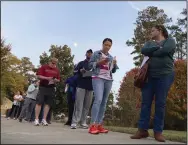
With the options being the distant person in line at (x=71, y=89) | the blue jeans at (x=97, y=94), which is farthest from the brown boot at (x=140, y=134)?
the distant person in line at (x=71, y=89)

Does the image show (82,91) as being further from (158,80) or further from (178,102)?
(178,102)

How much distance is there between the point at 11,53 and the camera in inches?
152

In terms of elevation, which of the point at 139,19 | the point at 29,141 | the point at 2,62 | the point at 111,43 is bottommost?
the point at 29,141

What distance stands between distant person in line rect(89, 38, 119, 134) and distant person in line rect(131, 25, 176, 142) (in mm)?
820

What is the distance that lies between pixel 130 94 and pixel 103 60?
2269cm

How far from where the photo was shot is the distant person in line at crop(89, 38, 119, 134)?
5547 mm

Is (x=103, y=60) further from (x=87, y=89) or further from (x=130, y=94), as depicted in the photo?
(x=130, y=94)

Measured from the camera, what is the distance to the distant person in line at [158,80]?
4.68 metres

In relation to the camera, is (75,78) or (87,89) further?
(75,78)

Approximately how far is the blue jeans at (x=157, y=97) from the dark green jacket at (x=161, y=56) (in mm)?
88

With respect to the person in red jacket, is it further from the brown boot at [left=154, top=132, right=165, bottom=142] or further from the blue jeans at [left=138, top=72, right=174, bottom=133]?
the brown boot at [left=154, top=132, right=165, bottom=142]

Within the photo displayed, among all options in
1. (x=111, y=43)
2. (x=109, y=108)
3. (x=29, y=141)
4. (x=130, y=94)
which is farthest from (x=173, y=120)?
(x=29, y=141)

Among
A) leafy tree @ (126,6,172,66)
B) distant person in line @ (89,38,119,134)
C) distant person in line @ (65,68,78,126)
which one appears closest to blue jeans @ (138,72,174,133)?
distant person in line @ (89,38,119,134)

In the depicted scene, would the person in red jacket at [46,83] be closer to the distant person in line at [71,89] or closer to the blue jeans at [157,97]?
the distant person in line at [71,89]
